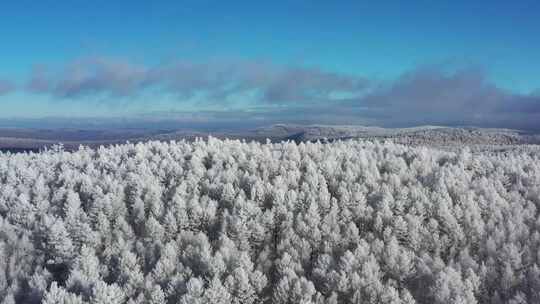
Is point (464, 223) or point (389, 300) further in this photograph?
point (464, 223)

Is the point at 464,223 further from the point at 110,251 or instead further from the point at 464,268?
the point at 110,251

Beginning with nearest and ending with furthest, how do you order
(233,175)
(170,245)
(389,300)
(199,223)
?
(389,300)
(170,245)
(199,223)
(233,175)

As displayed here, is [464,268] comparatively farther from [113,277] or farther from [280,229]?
[113,277]

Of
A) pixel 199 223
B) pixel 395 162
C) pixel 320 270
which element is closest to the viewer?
pixel 320 270

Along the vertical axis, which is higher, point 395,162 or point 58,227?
point 395,162

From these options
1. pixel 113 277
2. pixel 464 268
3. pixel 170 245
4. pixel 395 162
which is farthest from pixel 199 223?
pixel 395 162

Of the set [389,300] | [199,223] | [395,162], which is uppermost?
[395,162]
